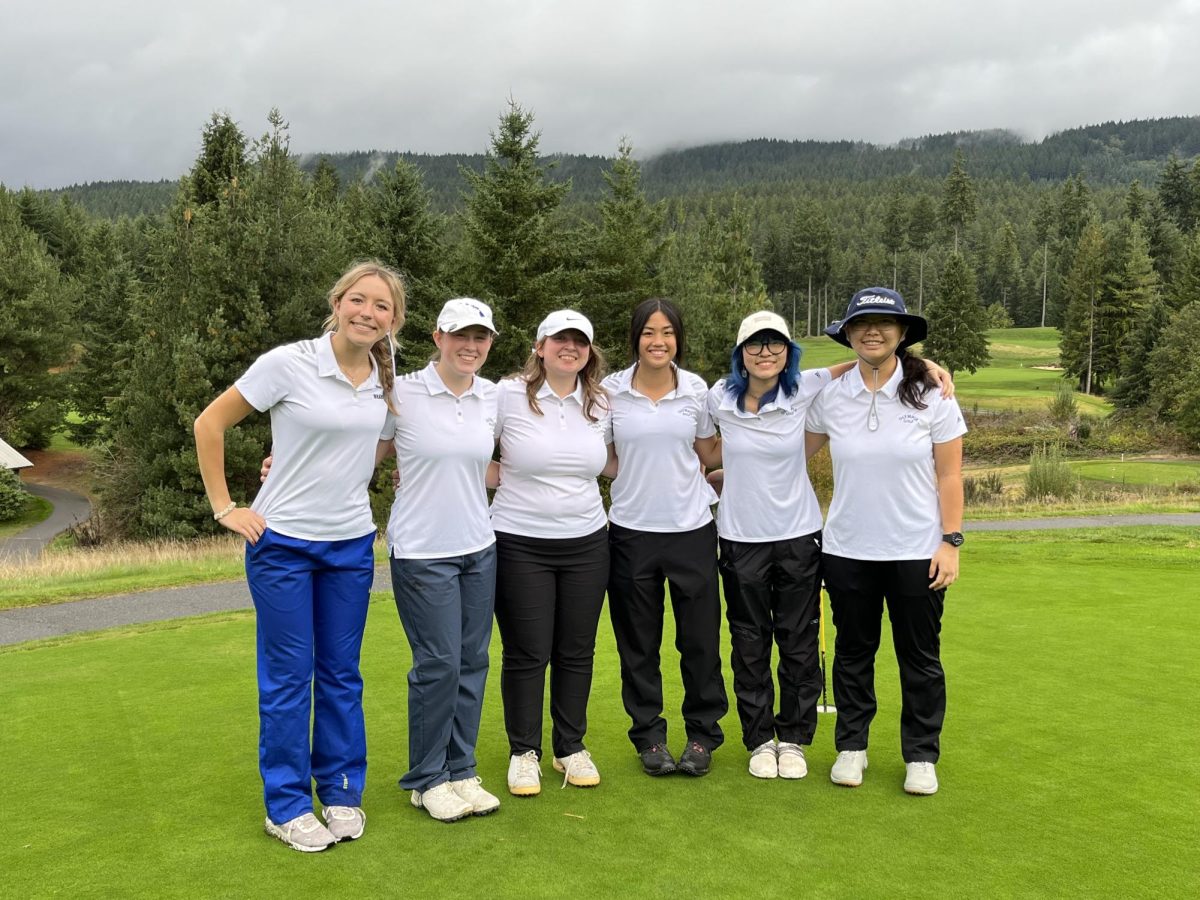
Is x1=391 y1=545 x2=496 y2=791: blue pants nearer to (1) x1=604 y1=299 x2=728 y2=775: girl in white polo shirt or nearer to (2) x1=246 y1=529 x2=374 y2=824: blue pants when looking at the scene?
(2) x1=246 y1=529 x2=374 y2=824: blue pants

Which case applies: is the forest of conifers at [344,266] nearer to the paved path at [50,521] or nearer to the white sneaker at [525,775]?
the paved path at [50,521]

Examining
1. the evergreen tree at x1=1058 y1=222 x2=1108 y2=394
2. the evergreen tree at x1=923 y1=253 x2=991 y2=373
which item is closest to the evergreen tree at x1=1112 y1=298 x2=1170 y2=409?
the evergreen tree at x1=1058 y1=222 x2=1108 y2=394

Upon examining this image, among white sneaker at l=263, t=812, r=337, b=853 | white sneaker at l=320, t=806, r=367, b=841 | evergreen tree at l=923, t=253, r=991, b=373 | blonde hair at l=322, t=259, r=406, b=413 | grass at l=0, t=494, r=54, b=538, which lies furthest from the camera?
evergreen tree at l=923, t=253, r=991, b=373

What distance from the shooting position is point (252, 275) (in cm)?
2298

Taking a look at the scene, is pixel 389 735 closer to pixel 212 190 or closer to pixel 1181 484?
pixel 212 190

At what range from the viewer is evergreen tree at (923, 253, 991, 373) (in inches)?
2312

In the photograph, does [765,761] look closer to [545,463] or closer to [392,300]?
[545,463]

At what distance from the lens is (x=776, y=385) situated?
4.30m

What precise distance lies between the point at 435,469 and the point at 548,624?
912 millimetres

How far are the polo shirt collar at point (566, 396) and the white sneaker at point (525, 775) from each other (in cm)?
155

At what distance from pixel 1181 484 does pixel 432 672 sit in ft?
86.1

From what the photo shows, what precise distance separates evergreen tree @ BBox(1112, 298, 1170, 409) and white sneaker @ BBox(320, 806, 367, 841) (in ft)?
164

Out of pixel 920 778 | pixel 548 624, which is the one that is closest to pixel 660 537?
pixel 548 624

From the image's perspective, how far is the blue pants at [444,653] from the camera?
12.7 ft
